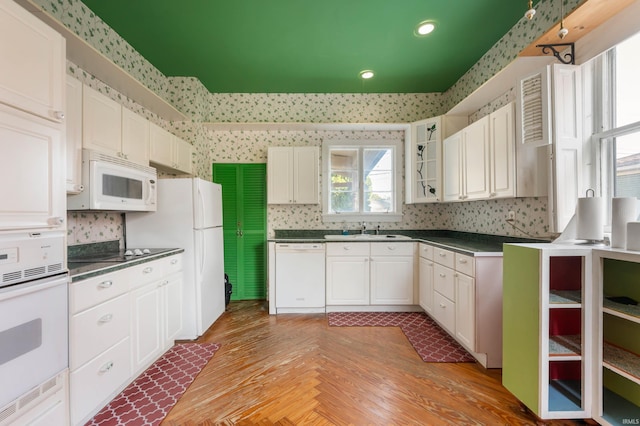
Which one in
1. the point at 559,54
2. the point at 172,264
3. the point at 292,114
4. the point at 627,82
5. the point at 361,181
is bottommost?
the point at 172,264

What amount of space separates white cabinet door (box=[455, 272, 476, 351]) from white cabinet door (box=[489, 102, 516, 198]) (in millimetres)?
818

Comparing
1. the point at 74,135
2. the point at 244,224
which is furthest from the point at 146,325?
the point at 244,224

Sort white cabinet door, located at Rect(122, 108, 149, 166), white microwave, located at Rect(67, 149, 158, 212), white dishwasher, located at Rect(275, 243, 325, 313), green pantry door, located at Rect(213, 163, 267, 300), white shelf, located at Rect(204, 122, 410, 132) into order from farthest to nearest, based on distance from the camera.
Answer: green pantry door, located at Rect(213, 163, 267, 300) < white shelf, located at Rect(204, 122, 410, 132) < white dishwasher, located at Rect(275, 243, 325, 313) < white cabinet door, located at Rect(122, 108, 149, 166) < white microwave, located at Rect(67, 149, 158, 212)

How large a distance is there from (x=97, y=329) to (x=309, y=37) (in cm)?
294

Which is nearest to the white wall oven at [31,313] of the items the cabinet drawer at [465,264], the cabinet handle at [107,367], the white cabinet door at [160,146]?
the cabinet handle at [107,367]

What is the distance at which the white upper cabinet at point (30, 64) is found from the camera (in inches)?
45.4

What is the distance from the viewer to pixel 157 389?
1854mm

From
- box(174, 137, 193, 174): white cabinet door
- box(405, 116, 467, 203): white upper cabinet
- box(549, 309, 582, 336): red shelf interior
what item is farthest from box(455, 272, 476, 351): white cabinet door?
box(174, 137, 193, 174): white cabinet door

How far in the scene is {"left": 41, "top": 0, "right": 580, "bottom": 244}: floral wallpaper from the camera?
224 centimetres

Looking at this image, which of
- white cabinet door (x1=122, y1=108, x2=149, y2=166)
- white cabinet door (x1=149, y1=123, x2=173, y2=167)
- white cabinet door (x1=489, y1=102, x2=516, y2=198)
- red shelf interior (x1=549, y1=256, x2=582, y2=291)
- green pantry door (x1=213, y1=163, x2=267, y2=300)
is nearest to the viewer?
red shelf interior (x1=549, y1=256, x2=582, y2=291)

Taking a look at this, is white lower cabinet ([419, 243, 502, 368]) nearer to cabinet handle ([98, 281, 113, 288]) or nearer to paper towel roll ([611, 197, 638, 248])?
paper towel roll ([611, 197, 638, 248])

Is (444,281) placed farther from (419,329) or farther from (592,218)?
(592,218)

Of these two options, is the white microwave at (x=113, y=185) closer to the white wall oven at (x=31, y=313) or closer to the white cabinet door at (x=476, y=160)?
the white wall oven at (x=31, y=313)

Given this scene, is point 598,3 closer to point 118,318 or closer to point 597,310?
point 597,310
